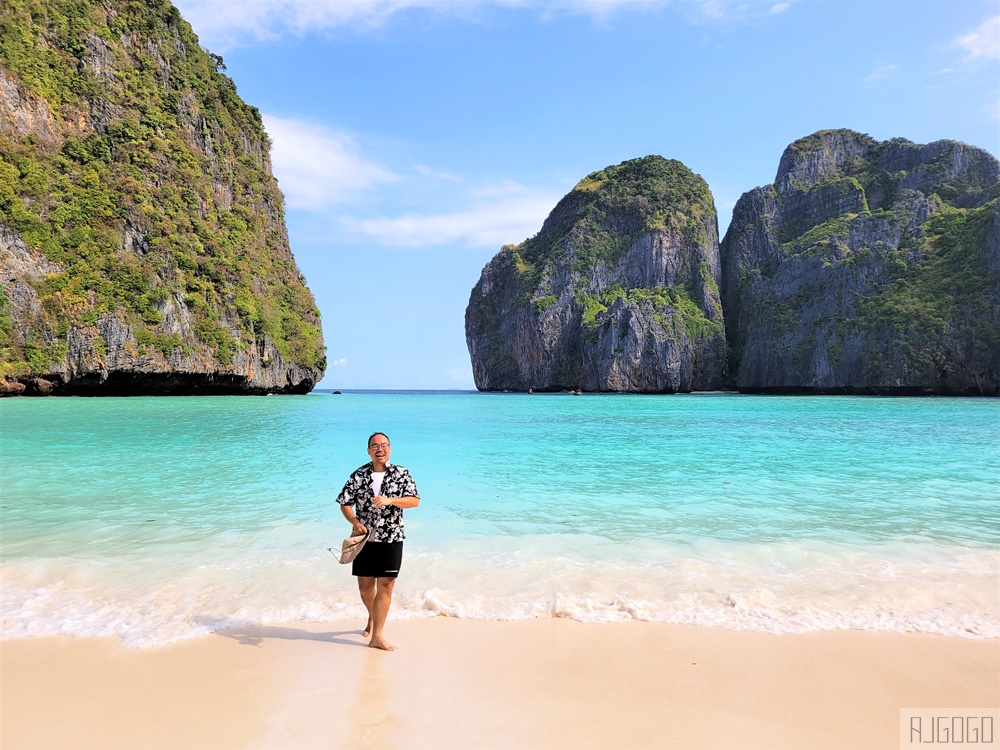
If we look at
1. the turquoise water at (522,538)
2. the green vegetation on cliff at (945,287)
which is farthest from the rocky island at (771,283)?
the turquoise water at (522,538)

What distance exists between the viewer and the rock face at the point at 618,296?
299 feet

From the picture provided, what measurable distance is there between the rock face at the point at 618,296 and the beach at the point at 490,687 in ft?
288

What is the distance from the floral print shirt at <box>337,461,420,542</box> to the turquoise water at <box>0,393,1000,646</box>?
1.12 m

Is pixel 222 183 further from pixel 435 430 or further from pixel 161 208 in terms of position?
pixel 435 430

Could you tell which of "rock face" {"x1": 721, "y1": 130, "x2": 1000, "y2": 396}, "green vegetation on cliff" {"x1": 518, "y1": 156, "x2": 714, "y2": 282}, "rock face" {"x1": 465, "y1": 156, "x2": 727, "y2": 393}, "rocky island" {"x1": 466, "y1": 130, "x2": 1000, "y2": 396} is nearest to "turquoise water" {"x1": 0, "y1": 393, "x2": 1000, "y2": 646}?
"rock face" {"x1": 721, "y1": 130, "x2": 1000, "y2": 396}

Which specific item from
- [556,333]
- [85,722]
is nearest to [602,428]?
[85,722]

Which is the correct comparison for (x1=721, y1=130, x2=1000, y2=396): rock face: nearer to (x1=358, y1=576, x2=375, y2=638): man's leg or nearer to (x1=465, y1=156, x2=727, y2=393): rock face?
(x1=465, y1=156, x2=727, y2=393): rock face

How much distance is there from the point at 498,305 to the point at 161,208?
7927 cm

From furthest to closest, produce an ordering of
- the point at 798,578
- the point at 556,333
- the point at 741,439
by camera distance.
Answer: the point at 556,333 → the point at 741,439 → the point at 798,578

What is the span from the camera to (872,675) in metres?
3.66

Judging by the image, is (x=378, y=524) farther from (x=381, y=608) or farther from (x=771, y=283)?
(x=771, y=283)

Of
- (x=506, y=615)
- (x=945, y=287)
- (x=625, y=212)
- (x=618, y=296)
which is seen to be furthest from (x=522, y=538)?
(x=625, y=212)

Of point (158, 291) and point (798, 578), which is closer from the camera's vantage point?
point (798, 578)

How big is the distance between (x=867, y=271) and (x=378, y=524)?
3640 inches
